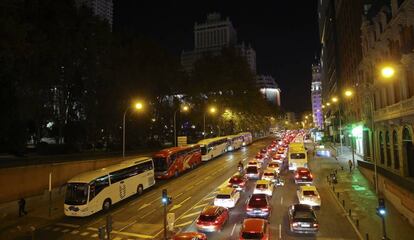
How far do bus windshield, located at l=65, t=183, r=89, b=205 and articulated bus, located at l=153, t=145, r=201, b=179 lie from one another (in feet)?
44.4

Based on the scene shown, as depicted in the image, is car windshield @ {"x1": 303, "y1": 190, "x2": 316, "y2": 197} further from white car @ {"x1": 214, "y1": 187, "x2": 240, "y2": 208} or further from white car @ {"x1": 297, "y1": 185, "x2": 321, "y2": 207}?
white car @ {"x1": 214, "y1": 187, "x2": 240, "y2": 208}

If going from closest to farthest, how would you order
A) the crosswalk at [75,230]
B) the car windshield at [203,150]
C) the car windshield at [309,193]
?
the crosswalk at [75,230]
the car windshield at [309,193]
the car windshield at [203,150]

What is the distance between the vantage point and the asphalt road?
20641mm

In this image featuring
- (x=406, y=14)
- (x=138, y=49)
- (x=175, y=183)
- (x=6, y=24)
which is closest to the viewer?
(x=6, y=24)

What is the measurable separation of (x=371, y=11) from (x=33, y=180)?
43.2 metres

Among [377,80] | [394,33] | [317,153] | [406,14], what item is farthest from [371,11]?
[317,153]

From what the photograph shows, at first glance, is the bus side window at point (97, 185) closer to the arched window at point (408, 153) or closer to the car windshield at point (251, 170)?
the car windshield at point (251, 170)

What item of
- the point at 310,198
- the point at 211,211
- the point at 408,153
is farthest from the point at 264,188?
the point at 408,153

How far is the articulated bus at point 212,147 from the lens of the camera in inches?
2052

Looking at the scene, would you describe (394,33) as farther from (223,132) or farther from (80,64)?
(223,132)

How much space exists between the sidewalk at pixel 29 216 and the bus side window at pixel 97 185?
343cm

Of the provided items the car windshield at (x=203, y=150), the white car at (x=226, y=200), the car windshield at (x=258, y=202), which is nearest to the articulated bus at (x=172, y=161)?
the car windshield at (x=203, y=150)

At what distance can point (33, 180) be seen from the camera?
28375 millimetres

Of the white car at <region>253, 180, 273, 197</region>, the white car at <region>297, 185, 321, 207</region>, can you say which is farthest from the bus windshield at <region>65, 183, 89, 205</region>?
the white car at <region>297, 185, 321, 207</region>
